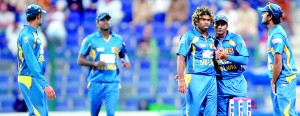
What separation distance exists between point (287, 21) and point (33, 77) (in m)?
9.20

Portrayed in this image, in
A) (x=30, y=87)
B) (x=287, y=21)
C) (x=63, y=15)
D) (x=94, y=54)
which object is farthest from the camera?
(x=287, y=21)

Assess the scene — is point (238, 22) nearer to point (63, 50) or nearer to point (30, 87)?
point (63, 50)

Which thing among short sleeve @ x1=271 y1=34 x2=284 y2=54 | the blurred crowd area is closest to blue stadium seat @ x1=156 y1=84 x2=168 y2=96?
the blurred crowd area

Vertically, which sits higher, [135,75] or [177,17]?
[177,17]

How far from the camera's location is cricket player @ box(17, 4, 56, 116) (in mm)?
9727

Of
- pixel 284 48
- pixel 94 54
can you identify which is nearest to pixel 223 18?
pixel 284 48

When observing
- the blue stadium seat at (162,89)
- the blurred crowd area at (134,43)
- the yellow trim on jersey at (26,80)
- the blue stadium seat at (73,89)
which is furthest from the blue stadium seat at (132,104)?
the yellow trim on jersey at (26,80)

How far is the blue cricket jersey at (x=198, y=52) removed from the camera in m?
10.2

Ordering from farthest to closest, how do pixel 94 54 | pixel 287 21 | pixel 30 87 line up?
pixel 287 21, pixel 94 54, pixel 30 87

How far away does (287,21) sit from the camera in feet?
58.3

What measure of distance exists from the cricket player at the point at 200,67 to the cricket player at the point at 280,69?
76 cm

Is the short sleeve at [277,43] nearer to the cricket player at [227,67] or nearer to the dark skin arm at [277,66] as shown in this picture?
the dark skin arm at [277,66]

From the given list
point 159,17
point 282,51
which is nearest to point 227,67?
point 282,51

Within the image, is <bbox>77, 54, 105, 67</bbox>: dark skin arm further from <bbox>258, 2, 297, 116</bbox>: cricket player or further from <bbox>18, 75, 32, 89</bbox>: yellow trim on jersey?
<bbox>258, 2, 297, 116</bbox>: cricket player
